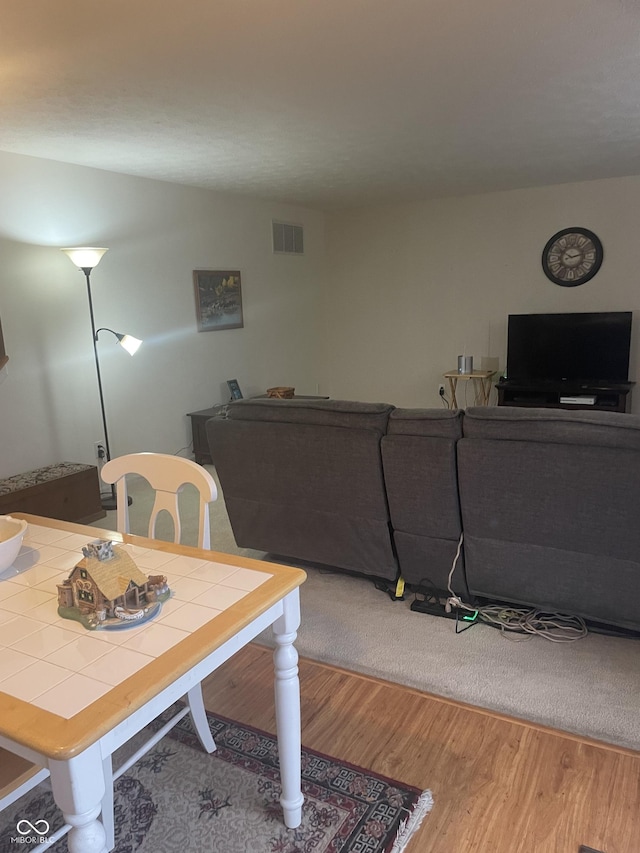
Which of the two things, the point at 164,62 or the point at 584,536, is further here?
the point at 164,62

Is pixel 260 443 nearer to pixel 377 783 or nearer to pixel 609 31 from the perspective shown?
pixel 377 783

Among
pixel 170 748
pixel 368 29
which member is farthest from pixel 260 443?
pixel 368 29

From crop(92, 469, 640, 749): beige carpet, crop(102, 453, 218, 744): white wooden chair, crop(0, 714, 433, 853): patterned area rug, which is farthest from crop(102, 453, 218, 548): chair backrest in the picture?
crop(92, 469, 640, 749): beige carpet

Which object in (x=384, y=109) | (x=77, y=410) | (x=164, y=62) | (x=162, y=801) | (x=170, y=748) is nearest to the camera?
(x=162, y=801)

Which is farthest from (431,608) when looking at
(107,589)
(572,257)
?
(572,257)

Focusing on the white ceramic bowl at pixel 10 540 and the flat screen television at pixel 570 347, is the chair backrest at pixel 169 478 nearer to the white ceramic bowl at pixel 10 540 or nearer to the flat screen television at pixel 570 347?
the white ceramic bowl at pixel 10 540

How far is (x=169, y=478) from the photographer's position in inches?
69.9

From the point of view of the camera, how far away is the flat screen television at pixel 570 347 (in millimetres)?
5477

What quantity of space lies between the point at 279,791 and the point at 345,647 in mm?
733

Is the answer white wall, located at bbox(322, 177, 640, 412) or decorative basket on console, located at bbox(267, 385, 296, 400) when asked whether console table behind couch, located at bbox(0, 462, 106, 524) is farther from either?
white wall, located at bbox(322, 177, 640, 412)

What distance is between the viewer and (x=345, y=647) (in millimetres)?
2354

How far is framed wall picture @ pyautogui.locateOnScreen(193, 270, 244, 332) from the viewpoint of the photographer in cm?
526

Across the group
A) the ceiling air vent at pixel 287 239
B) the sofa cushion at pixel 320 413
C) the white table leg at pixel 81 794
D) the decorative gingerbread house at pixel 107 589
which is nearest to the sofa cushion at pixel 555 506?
the sofa cushion at pixel 320 413

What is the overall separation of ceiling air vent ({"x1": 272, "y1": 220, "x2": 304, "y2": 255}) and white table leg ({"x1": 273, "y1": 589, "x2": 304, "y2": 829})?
17.2ft
